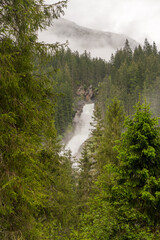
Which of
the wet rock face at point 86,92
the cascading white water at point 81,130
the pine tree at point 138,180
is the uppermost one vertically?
the wet rock face at point 86,92

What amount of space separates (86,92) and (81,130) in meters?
32.2

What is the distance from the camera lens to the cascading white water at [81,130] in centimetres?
5512

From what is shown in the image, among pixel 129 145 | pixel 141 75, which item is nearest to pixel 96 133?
pixel 129 145

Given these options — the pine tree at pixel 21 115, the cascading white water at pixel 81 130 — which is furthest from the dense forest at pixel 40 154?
the cascading white water at pixel 81 130

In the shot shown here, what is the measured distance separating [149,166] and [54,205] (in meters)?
3.70

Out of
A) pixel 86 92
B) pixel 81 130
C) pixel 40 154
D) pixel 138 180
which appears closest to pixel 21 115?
pixel 40 154

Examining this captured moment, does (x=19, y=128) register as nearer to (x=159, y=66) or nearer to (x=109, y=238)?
(x=109, y=238)

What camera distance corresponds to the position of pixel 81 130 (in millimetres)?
65812

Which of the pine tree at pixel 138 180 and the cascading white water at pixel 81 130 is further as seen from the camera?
the cascading white water at pixel 81 130

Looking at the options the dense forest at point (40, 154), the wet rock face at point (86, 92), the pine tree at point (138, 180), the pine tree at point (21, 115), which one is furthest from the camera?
the wet rock face at point (86, 92)

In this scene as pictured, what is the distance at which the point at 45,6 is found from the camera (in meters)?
5.32

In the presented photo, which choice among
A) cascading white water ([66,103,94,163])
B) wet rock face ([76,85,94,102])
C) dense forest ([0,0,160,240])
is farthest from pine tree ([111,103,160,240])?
wet rock face ([76,85,94,102])

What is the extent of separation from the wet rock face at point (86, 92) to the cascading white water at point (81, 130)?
10407 mm

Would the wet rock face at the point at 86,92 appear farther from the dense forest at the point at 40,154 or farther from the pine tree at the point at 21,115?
the pine tree at the point at 21,115
